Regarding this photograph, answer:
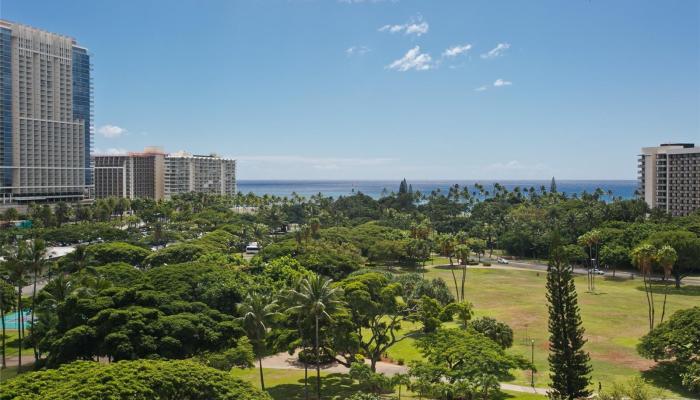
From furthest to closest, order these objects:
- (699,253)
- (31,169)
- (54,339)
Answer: (31,169)
(699,253)
(54,339)

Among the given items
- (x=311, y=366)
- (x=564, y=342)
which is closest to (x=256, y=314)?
(x=311, y=366)

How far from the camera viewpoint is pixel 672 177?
12200 centimetres

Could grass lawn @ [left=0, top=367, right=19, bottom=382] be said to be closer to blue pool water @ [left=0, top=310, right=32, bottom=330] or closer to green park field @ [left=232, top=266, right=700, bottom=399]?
blue pool water @ [left=0, top=310, right=32, bottom=330]

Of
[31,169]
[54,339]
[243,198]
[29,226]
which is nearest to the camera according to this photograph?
[54,339]

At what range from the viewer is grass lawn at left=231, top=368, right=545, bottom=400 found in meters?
31.5

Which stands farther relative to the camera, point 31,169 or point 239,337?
point 31,169

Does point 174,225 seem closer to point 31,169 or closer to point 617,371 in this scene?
point 31,169

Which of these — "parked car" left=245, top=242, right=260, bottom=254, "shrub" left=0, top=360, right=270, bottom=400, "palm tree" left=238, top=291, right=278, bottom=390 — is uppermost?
"palm tree" left=238, top=291, right=278, bottom=390

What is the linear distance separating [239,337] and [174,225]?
7547 cm

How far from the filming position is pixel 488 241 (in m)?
106

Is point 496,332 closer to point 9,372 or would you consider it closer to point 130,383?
point 130,383

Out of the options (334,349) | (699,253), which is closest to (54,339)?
(334,349)

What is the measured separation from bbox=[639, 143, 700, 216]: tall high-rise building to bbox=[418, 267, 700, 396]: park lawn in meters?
59.7

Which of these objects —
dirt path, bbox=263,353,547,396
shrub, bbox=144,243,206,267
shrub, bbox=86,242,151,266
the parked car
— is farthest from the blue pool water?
the parked car
